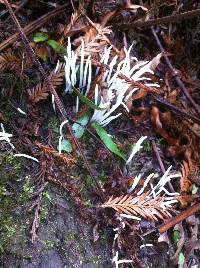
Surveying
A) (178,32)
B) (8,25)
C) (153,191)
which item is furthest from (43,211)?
(178,32)

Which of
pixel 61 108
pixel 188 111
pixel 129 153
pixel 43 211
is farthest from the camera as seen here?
pixel 188 111

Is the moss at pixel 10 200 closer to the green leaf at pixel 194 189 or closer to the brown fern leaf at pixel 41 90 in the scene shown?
the brown fern leaf at pixel 41 90

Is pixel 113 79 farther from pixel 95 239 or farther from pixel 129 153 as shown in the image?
pixel 95 239

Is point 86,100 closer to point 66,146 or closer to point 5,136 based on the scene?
point 66,146

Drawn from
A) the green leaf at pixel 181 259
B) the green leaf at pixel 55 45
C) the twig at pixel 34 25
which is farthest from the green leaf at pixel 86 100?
the green leaf at pixel 181 259

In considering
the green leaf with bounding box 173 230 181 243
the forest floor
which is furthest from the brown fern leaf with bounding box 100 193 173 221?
the green leaf with bounding box 173 230 181 243

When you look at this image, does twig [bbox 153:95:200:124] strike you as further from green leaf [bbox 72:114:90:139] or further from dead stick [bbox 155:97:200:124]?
green leaf [bbox 72:114:90:139]
